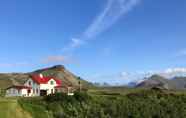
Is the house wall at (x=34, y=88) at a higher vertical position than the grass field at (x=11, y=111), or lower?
higher

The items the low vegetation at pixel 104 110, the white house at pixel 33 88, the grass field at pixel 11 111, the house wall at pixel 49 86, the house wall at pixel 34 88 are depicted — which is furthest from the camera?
the house wall at pixel 49 86

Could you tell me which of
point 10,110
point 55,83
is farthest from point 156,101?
point 55,83

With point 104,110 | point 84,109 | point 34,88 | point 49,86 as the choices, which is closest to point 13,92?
point 34,88

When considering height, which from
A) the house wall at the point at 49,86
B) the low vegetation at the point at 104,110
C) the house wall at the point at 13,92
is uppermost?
the house wall at the point at 49,86

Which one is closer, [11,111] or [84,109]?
→ [11,111]

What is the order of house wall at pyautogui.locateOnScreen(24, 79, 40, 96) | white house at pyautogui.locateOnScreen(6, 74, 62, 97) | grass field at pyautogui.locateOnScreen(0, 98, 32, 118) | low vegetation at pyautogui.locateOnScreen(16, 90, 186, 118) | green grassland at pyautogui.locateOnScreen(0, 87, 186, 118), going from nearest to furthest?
grass field at pyautogui.locateOnScreen(0, 98, 32, 118) < green grassland at pyautogui.locateOnScreen(0, 87, 186, 118) < low vegetation at pyautogui.locateOnScreen(16, 90, 186, 118) < white house at pyautogui.locateOnScreen(6, 74, 62, 97) < house wall at pyautogui.locateOnScreen(24, 79, 40, 96)

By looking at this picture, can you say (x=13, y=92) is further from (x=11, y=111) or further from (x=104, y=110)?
(x=11, y=111)

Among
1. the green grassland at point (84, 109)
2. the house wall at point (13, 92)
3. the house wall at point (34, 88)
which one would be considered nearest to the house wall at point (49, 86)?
the house wall at point (34, 88)

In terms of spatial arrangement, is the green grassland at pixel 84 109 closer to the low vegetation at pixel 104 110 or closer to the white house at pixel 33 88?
the low vegetation at pixel 104 110

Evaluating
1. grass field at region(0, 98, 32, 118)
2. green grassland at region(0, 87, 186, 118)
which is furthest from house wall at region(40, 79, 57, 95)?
grass field at region(0, 98, 32, 118)

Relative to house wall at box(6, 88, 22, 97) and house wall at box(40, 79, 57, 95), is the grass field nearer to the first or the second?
house wall at box(40, 79, 57, 95)

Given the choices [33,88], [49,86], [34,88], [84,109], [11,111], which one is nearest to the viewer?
[11,111]

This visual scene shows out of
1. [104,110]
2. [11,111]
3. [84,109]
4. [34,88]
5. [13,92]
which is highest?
[34,88]

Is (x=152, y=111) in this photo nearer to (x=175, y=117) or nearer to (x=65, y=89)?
(x=175, y=117)
